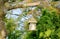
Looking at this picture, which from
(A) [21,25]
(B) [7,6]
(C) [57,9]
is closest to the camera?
(B) [7,6]

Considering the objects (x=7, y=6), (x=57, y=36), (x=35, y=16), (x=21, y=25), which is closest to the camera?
(x=7, y=6)

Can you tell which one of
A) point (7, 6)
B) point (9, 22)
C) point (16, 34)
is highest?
point (7, 6)

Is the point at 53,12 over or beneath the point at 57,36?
over

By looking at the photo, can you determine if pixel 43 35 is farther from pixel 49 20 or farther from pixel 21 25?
pixel 21 25

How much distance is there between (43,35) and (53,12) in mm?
576

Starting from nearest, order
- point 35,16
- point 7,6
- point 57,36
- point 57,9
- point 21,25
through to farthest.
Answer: point 7,6 → point 35,16 → point 57,36 → point 57,9 → point 21,25

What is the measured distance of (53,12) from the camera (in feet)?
14.9

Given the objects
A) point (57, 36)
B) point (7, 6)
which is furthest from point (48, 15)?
point (7, 6)

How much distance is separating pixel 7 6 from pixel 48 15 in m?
1.37

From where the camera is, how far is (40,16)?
4672 millimetres

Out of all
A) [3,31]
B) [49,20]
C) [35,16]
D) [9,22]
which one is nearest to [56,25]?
[49,20]

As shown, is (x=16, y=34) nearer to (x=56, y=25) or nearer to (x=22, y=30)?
(x=22, y=30)

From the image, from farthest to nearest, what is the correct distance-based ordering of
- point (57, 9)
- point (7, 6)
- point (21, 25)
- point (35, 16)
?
point (21, 25) → point (57, 9) → point (35, 16) → point (7, 6)

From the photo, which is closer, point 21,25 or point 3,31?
point 3,31
